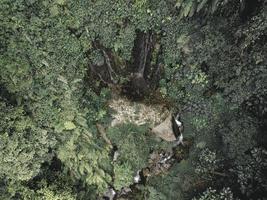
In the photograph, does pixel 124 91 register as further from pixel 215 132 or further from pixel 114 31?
pixel 215 132

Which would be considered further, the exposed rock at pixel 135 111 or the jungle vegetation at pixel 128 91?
the exposed rock at pixel 135 111

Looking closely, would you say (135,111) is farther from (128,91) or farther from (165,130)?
(165,130)

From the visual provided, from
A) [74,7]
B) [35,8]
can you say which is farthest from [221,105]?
[35,8]

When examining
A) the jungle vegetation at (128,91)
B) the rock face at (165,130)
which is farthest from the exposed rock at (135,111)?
the jungle vegetation at (128,91)

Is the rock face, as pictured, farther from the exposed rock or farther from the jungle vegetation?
the jungle vegetation

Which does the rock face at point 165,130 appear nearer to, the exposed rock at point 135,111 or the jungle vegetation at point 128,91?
the exposed rock at point 135,111

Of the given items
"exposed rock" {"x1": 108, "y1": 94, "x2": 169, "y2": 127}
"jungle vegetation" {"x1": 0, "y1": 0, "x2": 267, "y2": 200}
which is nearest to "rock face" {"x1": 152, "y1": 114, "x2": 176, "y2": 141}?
"exposed rock" {"x1": 108, "y1": 94, "x2": 169, "y2": 127}

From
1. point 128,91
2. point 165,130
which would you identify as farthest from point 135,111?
point 165,130
